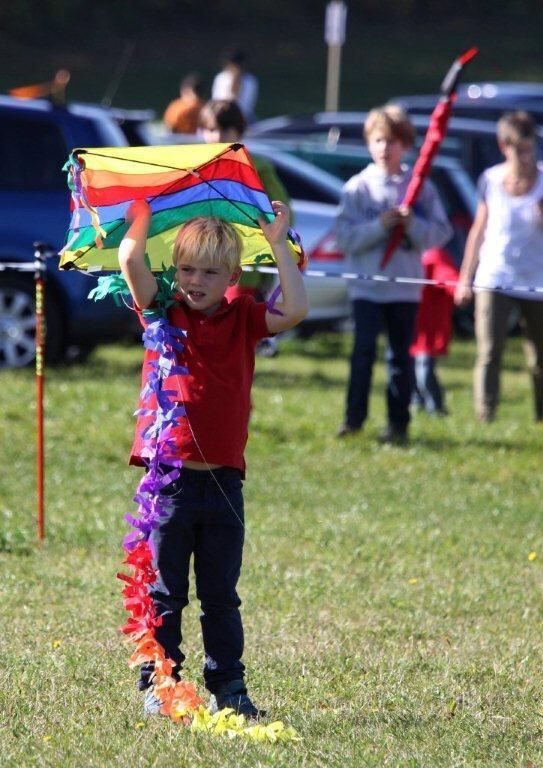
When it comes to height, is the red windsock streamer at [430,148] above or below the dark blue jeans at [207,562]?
above

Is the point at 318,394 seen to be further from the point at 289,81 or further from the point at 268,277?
the point at 289,81

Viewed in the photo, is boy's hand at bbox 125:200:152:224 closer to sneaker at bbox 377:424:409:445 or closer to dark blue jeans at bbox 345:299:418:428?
dark blue jeans at bbox 345:299:418:428

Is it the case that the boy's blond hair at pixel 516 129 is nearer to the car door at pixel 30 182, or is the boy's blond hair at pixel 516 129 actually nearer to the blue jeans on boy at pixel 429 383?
the blue jeans on boy at pixel 429 383

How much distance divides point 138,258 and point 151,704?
145cm

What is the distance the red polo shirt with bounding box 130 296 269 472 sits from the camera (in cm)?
486

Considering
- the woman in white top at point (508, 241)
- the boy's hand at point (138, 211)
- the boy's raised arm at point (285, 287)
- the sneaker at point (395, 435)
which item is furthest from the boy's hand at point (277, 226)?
the woman in white top at point (508, 241)

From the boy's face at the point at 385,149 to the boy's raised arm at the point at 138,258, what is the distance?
451cm

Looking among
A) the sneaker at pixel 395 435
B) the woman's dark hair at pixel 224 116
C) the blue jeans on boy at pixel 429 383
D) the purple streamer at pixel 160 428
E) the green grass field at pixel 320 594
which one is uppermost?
the woman's dark hair at pixel 224 116

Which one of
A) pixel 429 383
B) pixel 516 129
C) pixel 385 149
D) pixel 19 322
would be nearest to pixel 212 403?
pixel 385 149

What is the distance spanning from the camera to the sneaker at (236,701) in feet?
16.1

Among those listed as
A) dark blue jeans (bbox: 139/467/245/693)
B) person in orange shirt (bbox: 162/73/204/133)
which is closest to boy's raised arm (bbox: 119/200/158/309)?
dark blue jeans (bbox: 139/467/245/693)

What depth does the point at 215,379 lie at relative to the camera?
16.0 feet

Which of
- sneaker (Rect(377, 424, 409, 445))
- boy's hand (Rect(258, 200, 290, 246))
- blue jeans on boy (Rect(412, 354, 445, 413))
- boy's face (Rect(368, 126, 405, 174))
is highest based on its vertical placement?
boy's face (Rect(368, 126, 405, 174))

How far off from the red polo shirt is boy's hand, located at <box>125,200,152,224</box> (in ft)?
1.04
